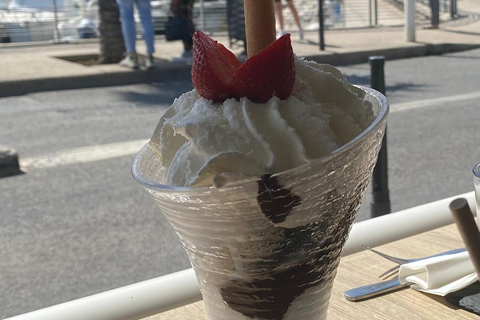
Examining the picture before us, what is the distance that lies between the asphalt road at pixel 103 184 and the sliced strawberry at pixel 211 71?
198 centimetres

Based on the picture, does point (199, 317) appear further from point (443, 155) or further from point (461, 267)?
point (443, 155)

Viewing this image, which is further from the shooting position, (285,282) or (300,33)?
(300,33)

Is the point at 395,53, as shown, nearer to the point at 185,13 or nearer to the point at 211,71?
the point at 185,13

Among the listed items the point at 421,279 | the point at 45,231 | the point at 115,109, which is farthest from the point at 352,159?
the point at 115,109

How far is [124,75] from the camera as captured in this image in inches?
284

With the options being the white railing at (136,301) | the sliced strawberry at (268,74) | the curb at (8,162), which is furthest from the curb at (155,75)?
the sliced strawberry at (268,74)

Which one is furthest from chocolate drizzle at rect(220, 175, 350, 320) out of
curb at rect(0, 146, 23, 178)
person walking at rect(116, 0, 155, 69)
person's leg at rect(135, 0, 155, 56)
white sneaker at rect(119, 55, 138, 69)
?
white sneaker at rect(119, 55, 138, 69)

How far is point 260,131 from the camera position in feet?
1.85

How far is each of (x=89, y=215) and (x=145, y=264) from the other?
654mm

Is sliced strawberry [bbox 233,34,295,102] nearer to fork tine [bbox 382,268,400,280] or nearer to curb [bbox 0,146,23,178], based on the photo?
fork tine [bbox 382,268,400,280]

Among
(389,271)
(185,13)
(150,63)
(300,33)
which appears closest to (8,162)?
(389,271)

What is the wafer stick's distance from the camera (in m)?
0.57

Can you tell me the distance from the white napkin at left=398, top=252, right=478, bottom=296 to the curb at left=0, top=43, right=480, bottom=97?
644 cm

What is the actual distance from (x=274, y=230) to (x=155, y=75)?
713 cm
